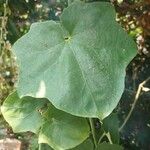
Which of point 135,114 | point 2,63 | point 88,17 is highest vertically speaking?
point 88,17

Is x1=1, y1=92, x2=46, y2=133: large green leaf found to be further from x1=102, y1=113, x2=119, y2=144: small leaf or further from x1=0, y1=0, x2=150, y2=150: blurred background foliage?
x1=0, y1=0, x2=150, y2=150: blurred background foliage

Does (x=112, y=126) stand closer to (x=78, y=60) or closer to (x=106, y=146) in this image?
(x=106, y=146)

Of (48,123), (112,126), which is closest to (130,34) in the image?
(112,126)

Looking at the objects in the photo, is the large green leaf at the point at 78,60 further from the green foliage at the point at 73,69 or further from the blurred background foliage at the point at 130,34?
the blurred background foliage at the point at 130,34

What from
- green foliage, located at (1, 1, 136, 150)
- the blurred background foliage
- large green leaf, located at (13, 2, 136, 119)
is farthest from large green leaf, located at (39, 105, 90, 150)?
the blurred background foliage

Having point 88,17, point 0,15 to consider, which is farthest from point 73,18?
point 0,15

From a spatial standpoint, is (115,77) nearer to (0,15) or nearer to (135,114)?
(135,114)

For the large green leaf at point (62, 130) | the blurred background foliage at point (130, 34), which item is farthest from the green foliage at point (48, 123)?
the blurred background foliage at point (130, 34)
